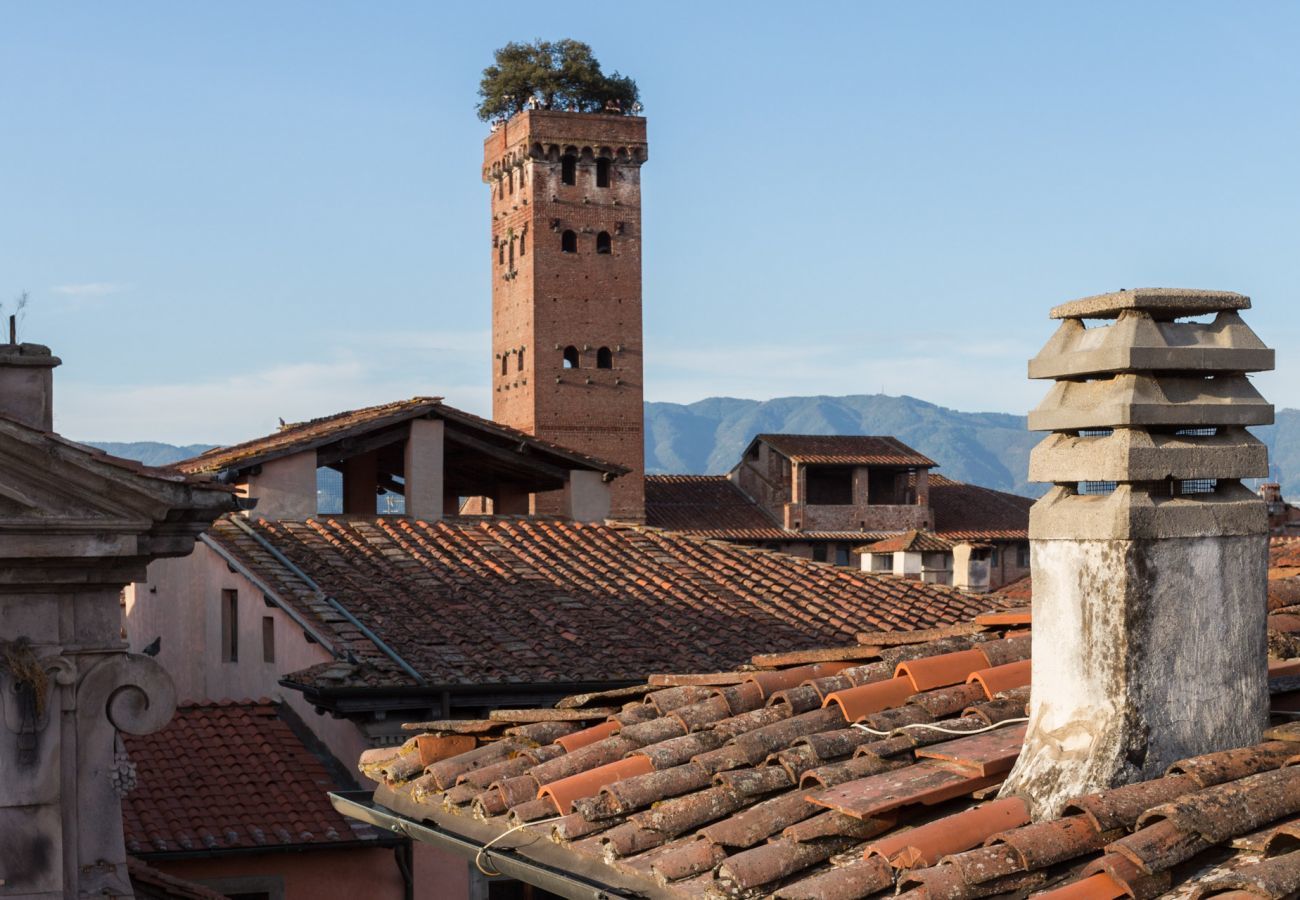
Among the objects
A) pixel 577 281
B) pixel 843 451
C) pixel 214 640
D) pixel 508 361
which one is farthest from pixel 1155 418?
pixel 508 361

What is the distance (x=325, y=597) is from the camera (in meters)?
17.5

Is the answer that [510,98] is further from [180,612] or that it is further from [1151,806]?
[1151,806]

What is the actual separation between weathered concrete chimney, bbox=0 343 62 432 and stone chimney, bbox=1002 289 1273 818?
220 inches

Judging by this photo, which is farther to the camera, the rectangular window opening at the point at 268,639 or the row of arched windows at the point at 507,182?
the row of arched windows at the point at 507,182

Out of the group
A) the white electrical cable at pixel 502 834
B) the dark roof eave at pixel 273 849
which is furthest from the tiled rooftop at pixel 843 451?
the white electrical cable at pixel 502 834

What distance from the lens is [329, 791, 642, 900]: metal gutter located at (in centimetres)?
577

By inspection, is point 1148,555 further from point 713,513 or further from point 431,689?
point 713,513

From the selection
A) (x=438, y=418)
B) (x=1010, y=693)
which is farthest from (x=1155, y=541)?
(x=438, y=418)

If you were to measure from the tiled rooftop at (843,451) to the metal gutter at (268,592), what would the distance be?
42.6 metres

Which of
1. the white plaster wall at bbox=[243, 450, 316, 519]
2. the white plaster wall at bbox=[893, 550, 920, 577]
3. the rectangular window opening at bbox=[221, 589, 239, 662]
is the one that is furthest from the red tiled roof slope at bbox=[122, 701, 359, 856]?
the white plaster wall at bbox=[893, 550, 920, 577]

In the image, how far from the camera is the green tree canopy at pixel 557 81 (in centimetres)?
6862

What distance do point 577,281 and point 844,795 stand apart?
6216 cm

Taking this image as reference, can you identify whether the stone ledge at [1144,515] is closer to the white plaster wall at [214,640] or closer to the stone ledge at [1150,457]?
the stone ledge at [1150,457]

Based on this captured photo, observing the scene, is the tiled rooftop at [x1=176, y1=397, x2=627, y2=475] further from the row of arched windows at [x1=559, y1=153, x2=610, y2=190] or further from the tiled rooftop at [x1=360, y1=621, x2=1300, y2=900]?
the row of arched windows at [x1=559, y1=153, x2=610, y2=190]
